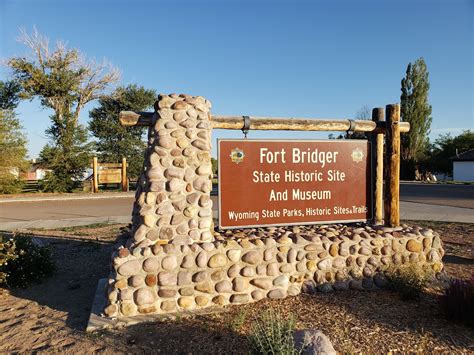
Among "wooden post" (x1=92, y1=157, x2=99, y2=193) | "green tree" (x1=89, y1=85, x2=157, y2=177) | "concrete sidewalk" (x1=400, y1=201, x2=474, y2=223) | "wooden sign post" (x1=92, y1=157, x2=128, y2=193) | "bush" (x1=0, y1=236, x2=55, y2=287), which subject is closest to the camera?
"bush" (x1=0, y1=236, x2=55, y2=287)

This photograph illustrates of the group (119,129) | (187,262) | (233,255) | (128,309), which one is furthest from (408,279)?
(119,129)

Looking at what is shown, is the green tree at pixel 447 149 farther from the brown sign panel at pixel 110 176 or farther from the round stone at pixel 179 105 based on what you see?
the round stone at pixel 179 105

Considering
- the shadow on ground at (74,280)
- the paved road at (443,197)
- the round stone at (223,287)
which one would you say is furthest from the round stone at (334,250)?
the paved road at (443,197)

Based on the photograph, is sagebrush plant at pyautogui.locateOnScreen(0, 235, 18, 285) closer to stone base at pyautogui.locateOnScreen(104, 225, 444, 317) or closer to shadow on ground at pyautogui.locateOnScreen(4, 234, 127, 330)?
shadow on ground at pyautogui.locateOnScreen(4, 234, 127, 330)

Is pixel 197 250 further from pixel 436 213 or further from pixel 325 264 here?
pixel 436 213

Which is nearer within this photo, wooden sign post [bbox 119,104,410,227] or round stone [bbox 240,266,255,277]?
round stone [bbox 240,266,255,277]

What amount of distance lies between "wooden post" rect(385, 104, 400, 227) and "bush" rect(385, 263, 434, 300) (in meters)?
0.79

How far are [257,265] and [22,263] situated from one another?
3679 millimetres

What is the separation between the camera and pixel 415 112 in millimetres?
39406

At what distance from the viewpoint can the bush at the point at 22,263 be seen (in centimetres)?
535

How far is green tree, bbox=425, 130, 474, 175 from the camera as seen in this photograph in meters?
44.1

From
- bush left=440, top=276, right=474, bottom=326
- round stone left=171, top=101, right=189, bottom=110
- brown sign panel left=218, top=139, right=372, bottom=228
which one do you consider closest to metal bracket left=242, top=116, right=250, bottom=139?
brown sign panel left=218, top=139, right=372, bottom=228

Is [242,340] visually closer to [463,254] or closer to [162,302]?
[162,302]

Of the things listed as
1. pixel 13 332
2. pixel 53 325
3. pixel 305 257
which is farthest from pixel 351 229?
pixel 13 332
